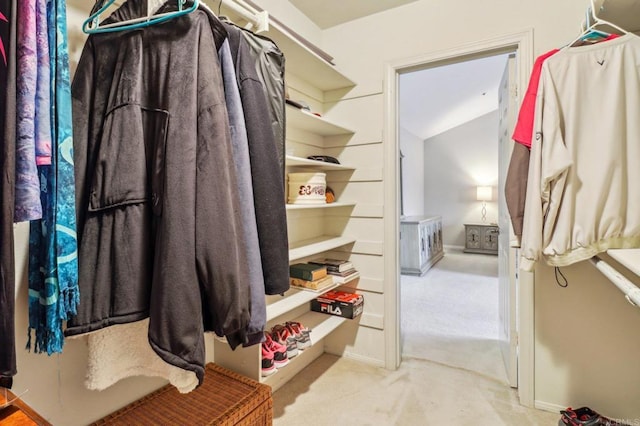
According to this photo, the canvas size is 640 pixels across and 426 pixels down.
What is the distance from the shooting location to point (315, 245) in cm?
198

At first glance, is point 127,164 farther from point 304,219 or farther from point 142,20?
point 304,219

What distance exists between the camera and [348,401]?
184cm

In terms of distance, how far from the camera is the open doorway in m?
2.66

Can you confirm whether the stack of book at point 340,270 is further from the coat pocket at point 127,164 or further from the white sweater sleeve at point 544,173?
the coat pocket at point 127,164

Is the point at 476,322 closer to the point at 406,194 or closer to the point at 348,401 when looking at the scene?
the point at 348,401

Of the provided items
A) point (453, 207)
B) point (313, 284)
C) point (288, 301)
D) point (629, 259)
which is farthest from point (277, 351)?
point (453, 207)

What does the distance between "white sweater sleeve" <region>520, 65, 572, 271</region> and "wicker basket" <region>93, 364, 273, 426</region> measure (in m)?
1.31

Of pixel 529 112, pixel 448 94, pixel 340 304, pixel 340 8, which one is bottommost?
pixel 340 304

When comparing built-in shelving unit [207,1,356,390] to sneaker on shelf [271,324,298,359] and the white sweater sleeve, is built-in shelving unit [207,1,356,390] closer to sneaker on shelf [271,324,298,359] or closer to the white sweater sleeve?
sneaker on shelf [271,324,298,359]

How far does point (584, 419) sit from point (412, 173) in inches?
209

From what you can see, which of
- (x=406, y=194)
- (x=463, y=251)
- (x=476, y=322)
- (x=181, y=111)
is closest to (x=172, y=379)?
(x=181, y=111)

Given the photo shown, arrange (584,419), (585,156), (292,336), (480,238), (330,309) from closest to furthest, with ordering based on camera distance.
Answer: (585,156), (584,419), (292,336), (330,309), (480,238)

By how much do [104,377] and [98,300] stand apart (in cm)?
26

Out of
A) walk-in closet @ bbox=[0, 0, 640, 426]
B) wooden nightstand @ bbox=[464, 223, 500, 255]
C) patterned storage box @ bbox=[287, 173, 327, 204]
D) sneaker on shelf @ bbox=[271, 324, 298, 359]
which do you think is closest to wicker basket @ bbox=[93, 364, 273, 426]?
walk-in closet @ bbox=[0, 0, 640, 426]
